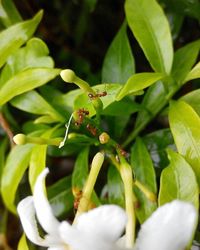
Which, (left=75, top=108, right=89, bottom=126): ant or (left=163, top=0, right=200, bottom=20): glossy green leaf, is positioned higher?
(left=75, top=108, right=89, bottom=126): ant

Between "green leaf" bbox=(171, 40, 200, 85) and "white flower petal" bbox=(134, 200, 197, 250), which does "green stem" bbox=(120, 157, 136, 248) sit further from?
"green leaf" bbox=(171, 40, 200, 85)

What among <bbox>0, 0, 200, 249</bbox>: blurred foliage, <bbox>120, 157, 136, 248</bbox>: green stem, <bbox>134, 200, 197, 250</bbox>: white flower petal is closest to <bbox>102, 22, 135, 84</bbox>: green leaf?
<bbox>0, 0, 200, 249</bbox>: blurred foliage

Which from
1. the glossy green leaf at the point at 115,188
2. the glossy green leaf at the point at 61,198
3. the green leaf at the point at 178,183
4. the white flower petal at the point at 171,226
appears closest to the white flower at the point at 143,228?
the white flower petal at the point at 171,226

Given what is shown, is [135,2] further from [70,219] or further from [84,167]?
[70,219]

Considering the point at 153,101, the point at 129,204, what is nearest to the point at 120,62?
the point at 153,101

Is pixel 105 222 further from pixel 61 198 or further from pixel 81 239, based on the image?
pixel 61 198

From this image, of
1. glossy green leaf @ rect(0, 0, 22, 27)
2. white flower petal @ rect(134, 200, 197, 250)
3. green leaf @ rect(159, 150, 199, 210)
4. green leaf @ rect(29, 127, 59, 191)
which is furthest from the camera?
glossy green leaf @ rect(0, 0, 22, 27)
